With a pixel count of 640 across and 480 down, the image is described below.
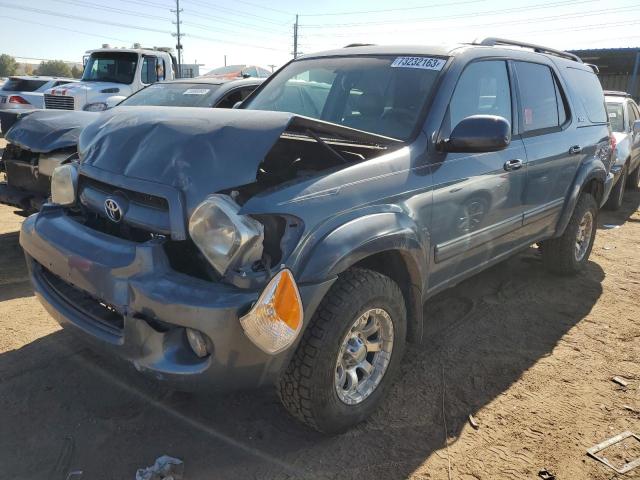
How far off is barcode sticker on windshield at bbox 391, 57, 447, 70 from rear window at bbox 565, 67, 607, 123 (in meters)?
1.96

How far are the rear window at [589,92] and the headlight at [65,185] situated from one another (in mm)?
3969

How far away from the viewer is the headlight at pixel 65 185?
282cm

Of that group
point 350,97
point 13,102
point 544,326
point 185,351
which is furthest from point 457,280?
point 13,102

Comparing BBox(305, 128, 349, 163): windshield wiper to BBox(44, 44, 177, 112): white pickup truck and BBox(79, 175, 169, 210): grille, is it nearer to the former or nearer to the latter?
BBox(79, 175, 169, 210): grille

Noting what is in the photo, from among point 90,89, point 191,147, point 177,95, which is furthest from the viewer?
point 90,89

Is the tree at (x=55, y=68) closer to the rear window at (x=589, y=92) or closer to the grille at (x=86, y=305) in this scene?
the rear window at (x=589, y=92)

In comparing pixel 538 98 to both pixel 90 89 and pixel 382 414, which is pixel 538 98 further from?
pixel 90 89

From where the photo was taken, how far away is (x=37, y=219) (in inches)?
109

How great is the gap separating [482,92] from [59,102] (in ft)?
41.1

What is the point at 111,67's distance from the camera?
12820 millimetres

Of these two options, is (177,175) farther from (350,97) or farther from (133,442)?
(350,97)

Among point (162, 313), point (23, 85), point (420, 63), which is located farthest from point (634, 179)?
point (23, 85)

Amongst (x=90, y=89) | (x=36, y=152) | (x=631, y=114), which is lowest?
(x=36, y=152)

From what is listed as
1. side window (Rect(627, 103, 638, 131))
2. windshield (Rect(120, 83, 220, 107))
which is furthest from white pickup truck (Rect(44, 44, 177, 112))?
side window (Rect(627, 103, 638, 131))
